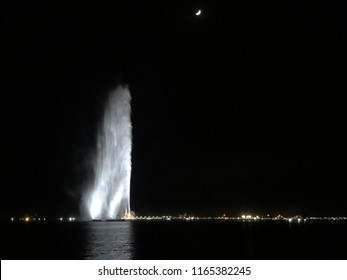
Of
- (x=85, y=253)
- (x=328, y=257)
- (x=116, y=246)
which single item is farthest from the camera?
(x=116, y=246)

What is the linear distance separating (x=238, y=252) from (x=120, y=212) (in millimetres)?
76278

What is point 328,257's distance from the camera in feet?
133
